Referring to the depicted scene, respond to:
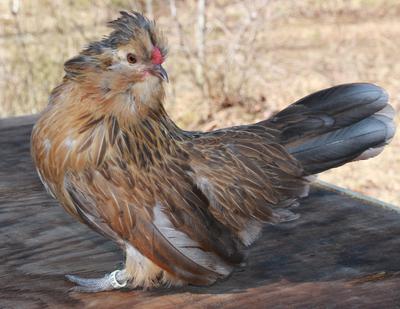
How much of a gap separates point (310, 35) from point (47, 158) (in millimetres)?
7356

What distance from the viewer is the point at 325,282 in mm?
2334

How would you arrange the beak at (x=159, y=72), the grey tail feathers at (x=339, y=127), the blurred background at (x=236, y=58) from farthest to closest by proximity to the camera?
the blurred background at (x=236, y=58) < the grey tail feathers at (x=339, y=127) < the beak at (x=159, y=72)

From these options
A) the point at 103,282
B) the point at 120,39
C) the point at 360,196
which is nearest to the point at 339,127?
the point at 360,196

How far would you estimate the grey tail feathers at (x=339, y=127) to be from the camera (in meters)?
2.51

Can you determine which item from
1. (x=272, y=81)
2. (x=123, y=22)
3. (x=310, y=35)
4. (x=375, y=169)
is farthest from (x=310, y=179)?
(x=310, y=35)

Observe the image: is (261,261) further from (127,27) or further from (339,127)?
(127,27)

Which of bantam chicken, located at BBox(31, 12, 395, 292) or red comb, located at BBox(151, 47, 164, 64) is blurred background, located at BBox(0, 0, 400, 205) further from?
red comb, located at BBox(151, 47, 164, 64)

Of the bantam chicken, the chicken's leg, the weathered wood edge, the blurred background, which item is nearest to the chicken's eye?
the bantam chicken

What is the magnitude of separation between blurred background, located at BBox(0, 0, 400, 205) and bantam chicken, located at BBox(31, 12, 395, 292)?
340 centimetres

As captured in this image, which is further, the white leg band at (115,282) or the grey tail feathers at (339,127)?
the grey tail feathers at (339,127)

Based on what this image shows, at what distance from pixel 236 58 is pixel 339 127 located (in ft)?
14.7

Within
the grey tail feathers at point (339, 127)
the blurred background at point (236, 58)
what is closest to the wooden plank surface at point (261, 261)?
the grey tail feathers at point (339, 127)

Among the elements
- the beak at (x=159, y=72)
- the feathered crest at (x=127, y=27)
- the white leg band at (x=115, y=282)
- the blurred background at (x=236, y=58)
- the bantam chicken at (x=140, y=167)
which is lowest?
the blurred background at (x=236, y=58)

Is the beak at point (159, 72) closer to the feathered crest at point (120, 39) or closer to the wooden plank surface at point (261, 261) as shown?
the feathered crest at point (120, 39)
